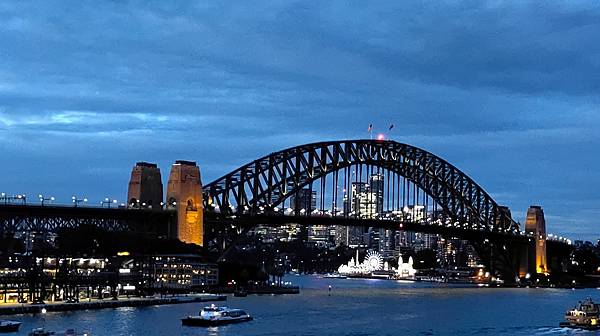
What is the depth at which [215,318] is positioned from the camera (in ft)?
265

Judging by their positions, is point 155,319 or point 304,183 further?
point 304,183

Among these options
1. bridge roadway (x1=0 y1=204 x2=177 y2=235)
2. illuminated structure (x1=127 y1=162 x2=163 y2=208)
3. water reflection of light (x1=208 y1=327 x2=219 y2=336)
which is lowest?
water reflection of light (x1=208 y1=327 x2=219 y2=336)

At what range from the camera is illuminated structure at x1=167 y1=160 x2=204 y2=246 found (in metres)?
119

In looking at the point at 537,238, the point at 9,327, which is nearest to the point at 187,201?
the point at 9,327

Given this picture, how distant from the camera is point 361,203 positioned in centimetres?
17450

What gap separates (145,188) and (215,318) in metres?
43.7

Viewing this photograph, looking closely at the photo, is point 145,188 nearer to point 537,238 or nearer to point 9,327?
point 9,327

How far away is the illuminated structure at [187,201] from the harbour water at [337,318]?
970 cm

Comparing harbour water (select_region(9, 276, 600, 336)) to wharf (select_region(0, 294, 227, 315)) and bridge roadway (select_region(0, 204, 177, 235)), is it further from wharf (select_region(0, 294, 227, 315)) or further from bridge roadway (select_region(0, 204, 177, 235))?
bridge roadway (select_region(0, 204, 177, 235))

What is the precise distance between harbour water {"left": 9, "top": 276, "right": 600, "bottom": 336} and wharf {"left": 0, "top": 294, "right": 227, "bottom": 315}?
6.29 feet

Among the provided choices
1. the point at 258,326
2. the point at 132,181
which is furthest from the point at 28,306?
the point at 132,181

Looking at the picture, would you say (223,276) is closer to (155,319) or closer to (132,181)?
(132,181)

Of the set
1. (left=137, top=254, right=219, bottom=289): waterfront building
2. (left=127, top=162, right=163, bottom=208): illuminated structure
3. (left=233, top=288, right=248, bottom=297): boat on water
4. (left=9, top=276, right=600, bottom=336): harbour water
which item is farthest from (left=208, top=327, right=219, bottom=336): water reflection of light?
(left=127, top=162, right=163, bottom=208): illuminated structure

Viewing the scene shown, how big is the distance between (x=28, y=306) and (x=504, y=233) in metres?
101
